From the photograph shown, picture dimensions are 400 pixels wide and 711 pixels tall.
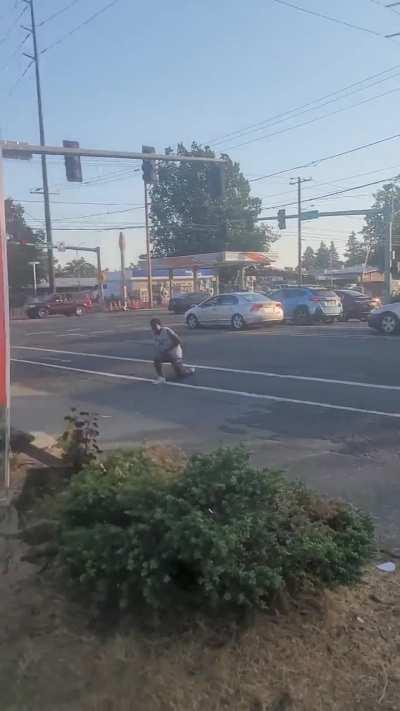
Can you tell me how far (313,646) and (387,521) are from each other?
2.65 metres

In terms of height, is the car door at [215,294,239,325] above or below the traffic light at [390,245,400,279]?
below

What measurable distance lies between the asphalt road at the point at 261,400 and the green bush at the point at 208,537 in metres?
2.09

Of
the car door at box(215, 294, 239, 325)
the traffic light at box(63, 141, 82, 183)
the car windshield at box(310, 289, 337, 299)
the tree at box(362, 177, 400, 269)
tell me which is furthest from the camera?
the tree at box(362, 177, 400, 269)

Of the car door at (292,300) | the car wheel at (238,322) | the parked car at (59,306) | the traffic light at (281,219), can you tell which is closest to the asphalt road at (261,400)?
the car wheel at (238,322)

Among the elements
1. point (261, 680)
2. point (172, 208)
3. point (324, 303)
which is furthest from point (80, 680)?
point (172, 208)

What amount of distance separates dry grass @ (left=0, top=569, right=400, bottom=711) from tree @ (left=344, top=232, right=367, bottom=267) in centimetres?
11032

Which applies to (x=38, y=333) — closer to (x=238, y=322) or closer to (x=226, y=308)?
(x=226, y=308)

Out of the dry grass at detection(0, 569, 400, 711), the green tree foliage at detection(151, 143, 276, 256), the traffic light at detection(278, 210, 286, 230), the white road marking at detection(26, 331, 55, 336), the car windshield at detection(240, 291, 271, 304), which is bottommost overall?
the white road marking at detection(26, 331, 55, 336)

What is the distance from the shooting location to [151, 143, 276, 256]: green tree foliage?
6794cm

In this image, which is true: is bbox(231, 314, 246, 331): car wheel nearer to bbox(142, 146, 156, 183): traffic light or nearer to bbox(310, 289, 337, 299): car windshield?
bbox(310, 289, 337, 299): car windshield

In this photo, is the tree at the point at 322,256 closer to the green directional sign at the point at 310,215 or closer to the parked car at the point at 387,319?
the green directional sign at the point at 310,215

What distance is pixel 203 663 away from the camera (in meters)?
3.02

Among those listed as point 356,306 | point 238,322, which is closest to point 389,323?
point 238,322

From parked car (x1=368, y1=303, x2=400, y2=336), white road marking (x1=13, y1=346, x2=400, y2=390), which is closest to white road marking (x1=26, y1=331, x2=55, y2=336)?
white road marking (x1=13, y1=346, x2=400, y2=390)
